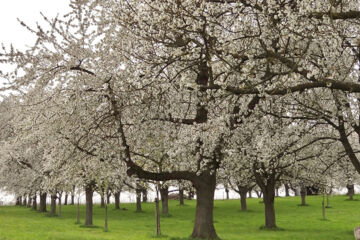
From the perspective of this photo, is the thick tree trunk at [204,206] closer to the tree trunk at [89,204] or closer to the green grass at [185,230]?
the green grass at [185,230]

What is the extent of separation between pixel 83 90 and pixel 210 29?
247 inches

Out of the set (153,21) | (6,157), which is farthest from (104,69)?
(6,157)

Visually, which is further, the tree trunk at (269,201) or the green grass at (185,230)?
the tree trunk at (269,201)

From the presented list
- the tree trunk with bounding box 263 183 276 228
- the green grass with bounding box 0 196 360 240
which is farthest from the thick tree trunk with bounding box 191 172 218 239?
the tree trunk with bounding box 263 183 276 228

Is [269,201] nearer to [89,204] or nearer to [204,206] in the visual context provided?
[204,206]

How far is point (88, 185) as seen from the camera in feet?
114

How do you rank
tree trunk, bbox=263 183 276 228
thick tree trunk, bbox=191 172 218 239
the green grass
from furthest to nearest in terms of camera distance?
tree trunk, bbox=263 183 276 228
the green grass
thick tree trunk, bbox=191 172 218 239

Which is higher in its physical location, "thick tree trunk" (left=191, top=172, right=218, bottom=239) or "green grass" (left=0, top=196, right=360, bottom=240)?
"thick tree trunk" (left=191, top=172, right=218, bottom=239)

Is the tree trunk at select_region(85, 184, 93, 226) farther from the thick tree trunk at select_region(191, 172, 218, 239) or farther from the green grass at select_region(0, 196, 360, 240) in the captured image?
the thick tree trunk at select_region(191, 172, 218, 239)

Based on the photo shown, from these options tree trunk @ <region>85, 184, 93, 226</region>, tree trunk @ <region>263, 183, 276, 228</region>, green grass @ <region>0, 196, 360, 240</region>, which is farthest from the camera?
tree trunk @ <region>85, 184, 93, 226</region>

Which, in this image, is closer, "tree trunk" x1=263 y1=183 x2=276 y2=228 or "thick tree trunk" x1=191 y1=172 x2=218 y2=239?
"thick tree trunk" x1=191 y1=172 x2=218 y2=239

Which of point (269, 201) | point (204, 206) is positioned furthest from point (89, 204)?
point (204, 206)

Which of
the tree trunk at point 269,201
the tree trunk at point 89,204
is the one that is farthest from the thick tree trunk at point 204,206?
the tree trunk at point 89,204

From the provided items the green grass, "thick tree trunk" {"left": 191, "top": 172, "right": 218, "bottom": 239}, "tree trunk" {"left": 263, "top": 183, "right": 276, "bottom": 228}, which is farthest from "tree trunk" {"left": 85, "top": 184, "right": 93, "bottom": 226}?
"thick tree trunk" {"left": 191, "top": 172, "right": 218, "bottom": 239}
